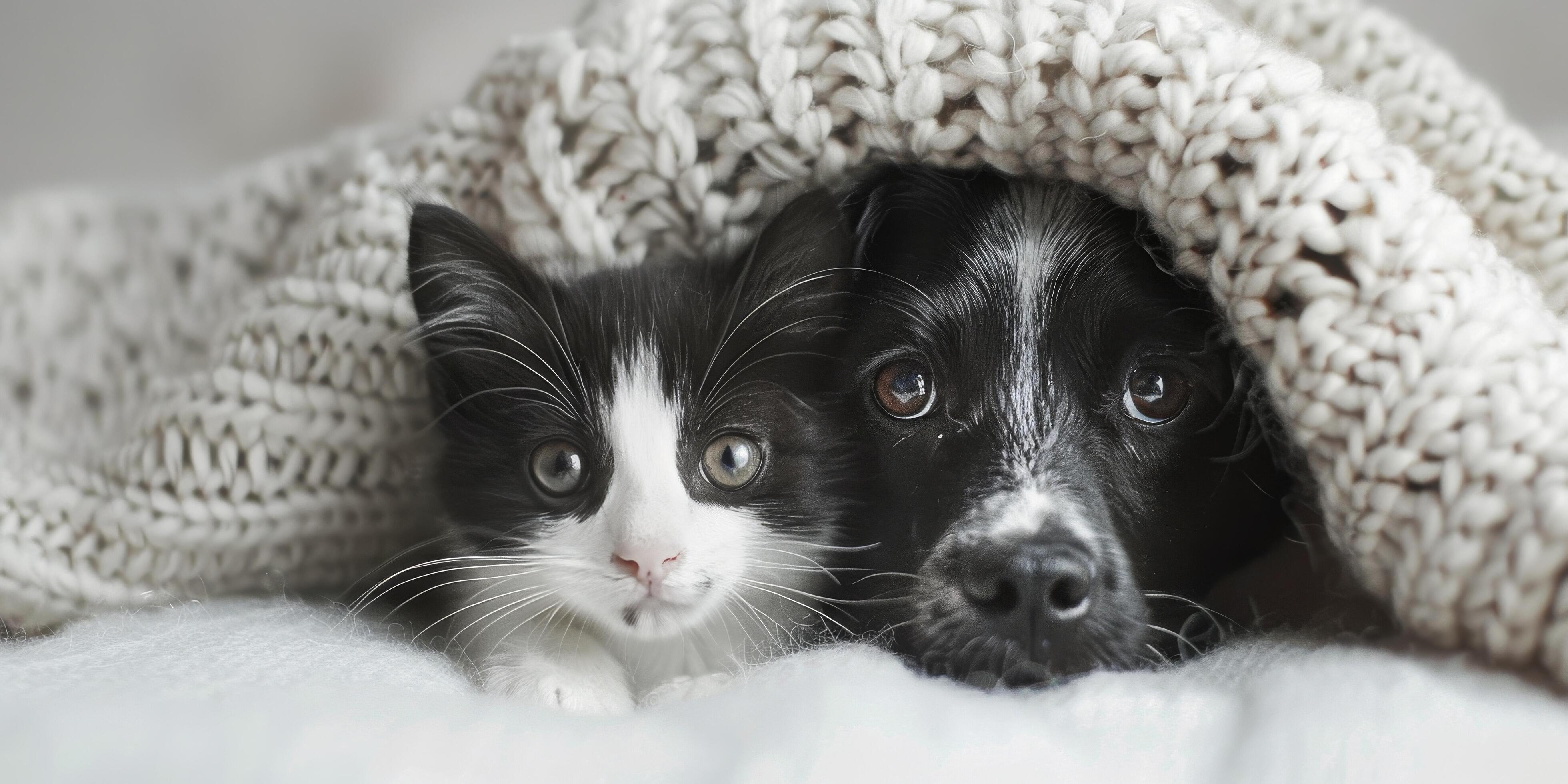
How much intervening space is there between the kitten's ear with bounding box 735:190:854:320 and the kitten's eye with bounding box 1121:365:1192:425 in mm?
290

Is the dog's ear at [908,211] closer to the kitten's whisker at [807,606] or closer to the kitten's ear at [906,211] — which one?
the kitten's ear at [906,211]

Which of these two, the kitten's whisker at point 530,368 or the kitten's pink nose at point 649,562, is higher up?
the kitten's whisker at point 530,368

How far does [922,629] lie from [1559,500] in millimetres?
462

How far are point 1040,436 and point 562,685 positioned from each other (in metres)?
0.47

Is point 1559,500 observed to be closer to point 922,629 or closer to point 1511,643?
point 1511,643

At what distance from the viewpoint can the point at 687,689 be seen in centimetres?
94

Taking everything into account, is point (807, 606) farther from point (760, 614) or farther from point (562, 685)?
point (562, 685)

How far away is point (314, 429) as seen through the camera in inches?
42.8

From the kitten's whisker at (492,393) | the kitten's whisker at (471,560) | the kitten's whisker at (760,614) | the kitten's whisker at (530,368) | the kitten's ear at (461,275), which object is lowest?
the kitten's whisker at (760,614)

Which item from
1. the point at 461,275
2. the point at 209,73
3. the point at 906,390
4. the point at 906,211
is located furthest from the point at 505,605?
the point at 209,73

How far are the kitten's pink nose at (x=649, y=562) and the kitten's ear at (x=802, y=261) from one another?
0.86ft

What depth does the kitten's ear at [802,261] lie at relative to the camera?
1.00 m

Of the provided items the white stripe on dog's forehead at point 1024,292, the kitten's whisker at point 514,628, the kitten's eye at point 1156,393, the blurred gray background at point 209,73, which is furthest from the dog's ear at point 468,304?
the blurred gray background at point 209,73

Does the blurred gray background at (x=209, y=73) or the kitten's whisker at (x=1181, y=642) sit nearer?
the kitten's whisker at (x=1181, y=642)
